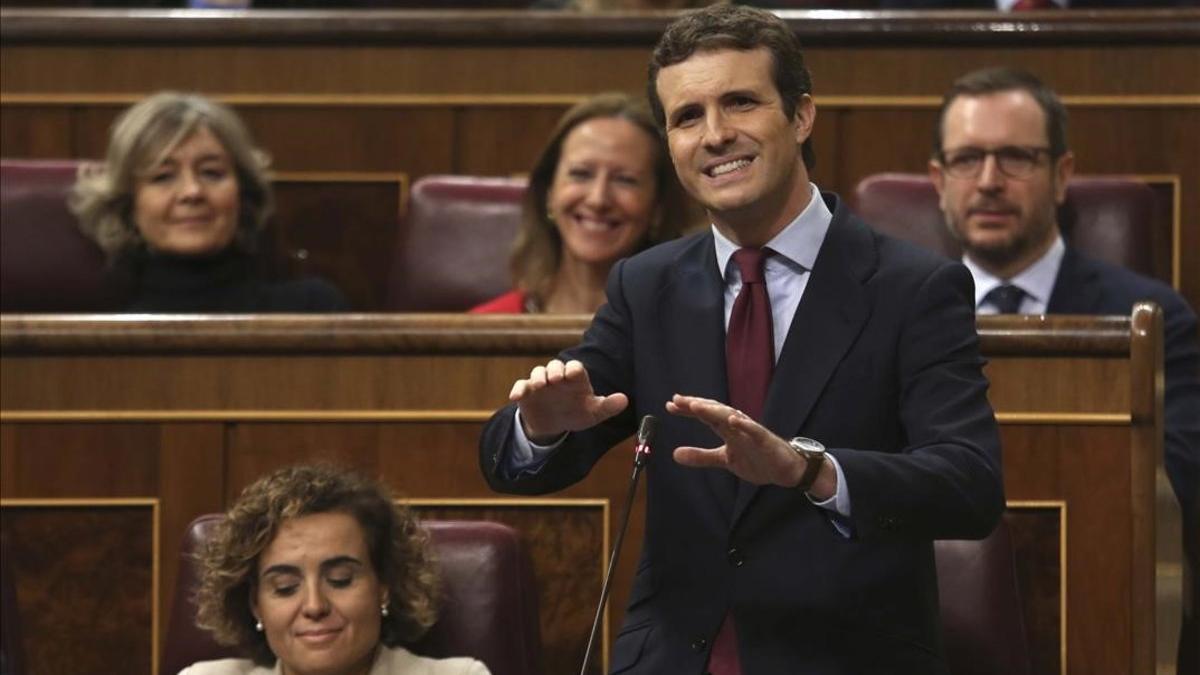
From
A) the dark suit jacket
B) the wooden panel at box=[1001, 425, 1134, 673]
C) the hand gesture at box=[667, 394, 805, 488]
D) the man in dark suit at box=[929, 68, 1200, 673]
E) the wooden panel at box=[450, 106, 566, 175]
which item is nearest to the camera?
the hand gesture at box=[667, 394, 805, 488]

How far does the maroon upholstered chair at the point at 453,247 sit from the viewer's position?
5.82ft

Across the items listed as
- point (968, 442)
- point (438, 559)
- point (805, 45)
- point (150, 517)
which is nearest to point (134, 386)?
point (150, 517)

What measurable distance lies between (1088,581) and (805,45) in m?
0.77

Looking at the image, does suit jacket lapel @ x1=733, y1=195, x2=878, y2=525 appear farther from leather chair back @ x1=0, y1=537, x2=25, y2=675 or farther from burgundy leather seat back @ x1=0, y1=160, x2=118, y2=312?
burgundy leather seat back @ x1=0, y1=160, x2=118, y2=312

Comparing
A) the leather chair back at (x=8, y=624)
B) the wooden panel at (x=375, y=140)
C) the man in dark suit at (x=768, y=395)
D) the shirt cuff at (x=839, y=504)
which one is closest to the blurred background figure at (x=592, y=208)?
the wooden panel at (x=375, y=140)

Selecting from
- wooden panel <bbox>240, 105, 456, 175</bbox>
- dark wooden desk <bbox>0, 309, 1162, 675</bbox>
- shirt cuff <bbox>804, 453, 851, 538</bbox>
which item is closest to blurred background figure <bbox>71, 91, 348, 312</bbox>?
wooden panel <bbox>240, 105, 456, 175</bbox>

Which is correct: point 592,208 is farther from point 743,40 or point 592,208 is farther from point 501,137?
point 743,40

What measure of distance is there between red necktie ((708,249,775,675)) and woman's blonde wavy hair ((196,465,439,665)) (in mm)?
295

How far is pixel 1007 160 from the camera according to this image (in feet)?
5.46

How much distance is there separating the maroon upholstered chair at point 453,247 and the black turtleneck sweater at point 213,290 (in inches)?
2.6

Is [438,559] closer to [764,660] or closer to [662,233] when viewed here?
[764,660]

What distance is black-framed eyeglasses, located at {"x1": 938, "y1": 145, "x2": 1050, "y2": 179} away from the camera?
1.66 meters

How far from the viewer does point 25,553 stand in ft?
4.45

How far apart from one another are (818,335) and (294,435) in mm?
523
